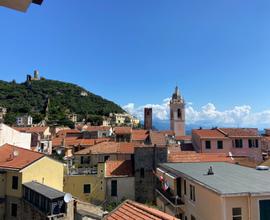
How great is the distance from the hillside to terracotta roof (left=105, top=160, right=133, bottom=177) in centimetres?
8769

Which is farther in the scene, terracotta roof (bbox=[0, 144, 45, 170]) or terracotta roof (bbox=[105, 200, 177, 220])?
terracotta roof (bbox=[0, 144, 45, 170])

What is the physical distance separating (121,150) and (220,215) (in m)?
26.5

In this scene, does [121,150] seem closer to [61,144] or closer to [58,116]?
[61,144]

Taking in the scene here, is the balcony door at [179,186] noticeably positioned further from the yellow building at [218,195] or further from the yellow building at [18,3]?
the yellow building at [18,3]

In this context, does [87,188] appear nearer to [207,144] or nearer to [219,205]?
[219,205]

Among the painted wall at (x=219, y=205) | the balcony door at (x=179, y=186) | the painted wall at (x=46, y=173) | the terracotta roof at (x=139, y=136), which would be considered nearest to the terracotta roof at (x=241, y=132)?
the terracotta roof at (x=139, y=136)

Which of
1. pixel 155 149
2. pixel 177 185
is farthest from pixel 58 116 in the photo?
pixel 177 185

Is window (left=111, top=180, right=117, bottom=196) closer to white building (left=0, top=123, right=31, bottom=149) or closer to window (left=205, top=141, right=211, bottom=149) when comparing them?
white building (left=0, top=123, right=31, bottom=149)

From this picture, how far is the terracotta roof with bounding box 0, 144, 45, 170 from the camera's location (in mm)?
25719

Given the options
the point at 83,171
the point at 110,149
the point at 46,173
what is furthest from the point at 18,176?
the point at 110,149

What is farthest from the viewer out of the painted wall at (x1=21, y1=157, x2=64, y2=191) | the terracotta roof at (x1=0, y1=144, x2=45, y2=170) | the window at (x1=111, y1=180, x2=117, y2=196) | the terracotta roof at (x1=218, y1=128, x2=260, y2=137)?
the terracotta roof at (x1=218, y1=128, x2=260, y2=137)

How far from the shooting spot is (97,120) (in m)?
127

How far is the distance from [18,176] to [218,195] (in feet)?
61.2

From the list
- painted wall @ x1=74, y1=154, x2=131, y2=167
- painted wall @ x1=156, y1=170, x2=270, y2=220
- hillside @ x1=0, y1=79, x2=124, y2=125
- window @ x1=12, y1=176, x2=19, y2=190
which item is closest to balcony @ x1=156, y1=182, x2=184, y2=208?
painted wall @ x1=156, y1=170, x2=270, y2=220
